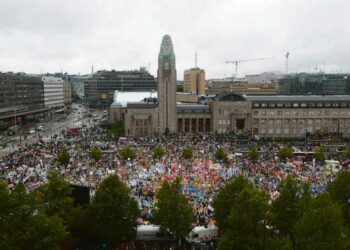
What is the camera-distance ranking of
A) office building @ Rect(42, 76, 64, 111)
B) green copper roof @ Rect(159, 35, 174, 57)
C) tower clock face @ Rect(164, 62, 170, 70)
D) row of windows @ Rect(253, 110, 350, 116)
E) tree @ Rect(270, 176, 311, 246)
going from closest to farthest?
1. tree @ Rect(270, 176, 311, 246)
2. row of windows @ Rect(253, 110, 350, 116)
3. green copper roof @ Rect(159, 35, 174, 57)
4. tower clock face @ Rect(164, 62, 170, 70)
5. office building @ Rect(42, 76, 64, 111)

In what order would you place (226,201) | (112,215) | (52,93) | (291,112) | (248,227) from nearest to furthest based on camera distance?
(248,227) < (112,215) < (226,201) < (291,112) < (52,93)

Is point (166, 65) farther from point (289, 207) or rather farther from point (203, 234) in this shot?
point (289, 207)

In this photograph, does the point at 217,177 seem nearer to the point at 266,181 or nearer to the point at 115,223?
the point at 266,181

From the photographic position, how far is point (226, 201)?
3275cm

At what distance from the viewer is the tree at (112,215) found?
3165cm

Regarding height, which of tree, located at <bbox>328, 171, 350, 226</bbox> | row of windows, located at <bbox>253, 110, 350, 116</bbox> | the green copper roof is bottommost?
tree, located at <bbox>328, 171, 350, 226</bbox>

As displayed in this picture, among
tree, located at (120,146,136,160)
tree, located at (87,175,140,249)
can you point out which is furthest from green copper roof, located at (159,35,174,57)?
tree, located at (87,175,140,249)

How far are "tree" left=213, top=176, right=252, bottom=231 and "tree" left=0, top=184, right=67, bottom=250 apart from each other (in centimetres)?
1106

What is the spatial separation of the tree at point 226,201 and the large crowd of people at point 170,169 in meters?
4.01

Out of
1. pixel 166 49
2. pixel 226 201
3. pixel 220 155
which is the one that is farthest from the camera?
pixel 166 49

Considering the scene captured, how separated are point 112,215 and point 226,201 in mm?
8164

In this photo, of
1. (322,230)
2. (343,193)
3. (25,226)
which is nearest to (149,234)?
(25,226)

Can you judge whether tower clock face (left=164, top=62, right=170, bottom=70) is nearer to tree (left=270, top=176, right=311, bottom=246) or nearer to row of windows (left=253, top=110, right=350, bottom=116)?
row of windows (left=253, top=110, right=350, bottom=116)

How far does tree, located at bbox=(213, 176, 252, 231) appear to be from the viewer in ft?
106
